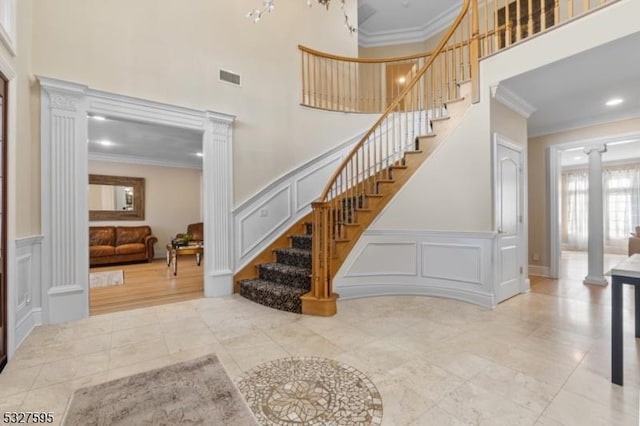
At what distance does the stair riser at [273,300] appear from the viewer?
321 centimetres

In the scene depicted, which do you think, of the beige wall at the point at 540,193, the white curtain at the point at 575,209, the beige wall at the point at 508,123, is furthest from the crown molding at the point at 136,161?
the white curtain at the point at 575,209

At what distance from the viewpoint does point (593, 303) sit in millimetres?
3506

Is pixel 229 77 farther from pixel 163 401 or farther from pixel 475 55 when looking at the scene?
pixel 163 401

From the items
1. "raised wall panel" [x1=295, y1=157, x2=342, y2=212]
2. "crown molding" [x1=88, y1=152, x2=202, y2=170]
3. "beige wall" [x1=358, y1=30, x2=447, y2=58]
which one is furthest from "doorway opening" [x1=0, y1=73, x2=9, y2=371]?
"beige wall" [x1=358, y1=30, x2=447, y2=58]

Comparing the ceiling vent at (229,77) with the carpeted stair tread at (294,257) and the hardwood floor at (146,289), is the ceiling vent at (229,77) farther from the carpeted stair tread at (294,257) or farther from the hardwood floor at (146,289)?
the hardwood floor at (146,289)

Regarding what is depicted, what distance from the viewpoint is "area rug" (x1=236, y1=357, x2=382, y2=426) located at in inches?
61.2

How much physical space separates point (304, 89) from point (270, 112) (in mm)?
877

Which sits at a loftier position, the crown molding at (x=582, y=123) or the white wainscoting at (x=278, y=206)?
the crown molding at (x=582, y=123)

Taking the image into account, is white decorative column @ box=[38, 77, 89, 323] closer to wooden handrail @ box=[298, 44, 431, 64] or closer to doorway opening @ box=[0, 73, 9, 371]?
doorway opening @ box=[0, 73, 9, 371]

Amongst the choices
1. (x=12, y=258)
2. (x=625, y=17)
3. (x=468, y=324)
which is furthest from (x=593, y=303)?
(x=12, y=258)

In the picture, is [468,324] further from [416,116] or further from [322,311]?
[416,116]

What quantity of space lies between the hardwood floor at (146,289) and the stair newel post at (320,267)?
175cm

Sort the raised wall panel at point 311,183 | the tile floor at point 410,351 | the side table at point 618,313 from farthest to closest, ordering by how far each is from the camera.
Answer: the raised wall panel at point 311,183 → the side table at point 618,313 → the tile floor at point 410,351

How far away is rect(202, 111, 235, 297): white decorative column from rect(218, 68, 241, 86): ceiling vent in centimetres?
57
